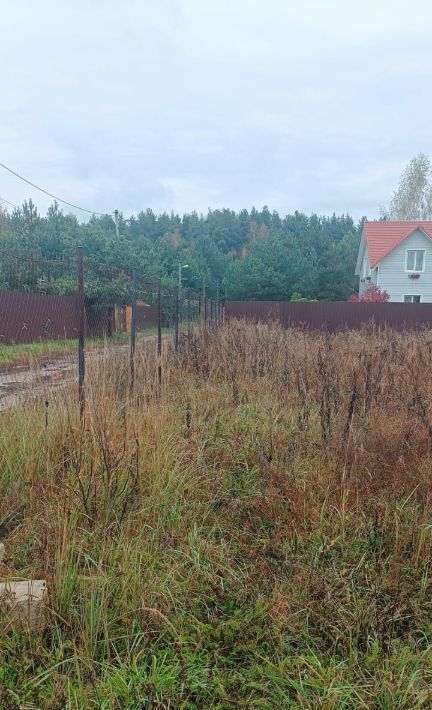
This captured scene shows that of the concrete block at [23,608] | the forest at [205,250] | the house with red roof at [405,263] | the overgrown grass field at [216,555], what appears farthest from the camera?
the house with red roof at [405,263]

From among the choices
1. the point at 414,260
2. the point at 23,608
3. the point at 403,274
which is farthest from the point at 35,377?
the point at 414,260

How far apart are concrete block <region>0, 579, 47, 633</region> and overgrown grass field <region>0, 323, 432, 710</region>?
0.05 metres

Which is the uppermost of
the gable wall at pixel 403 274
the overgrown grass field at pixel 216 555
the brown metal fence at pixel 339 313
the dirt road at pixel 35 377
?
the gable wall at pixel 403 274

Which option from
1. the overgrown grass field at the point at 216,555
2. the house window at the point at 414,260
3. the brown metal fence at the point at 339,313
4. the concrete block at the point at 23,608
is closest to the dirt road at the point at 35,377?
the overgrown grass field at the point at 216,555

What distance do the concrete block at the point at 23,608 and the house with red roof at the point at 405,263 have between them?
26.7 metres

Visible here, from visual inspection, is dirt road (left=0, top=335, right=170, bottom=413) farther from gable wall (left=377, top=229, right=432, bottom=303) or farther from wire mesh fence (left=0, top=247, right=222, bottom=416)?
gable wall (left=377, top=229, right=432, bottom=303)

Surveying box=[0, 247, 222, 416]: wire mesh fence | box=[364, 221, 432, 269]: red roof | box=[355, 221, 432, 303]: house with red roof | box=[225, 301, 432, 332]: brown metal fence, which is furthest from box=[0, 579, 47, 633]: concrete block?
box=[364, 221, 432, 269]: red roof

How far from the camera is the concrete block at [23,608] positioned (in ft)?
5.82

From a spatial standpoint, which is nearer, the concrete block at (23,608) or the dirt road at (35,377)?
the concrete block at (23,608)

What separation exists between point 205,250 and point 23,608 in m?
66.0

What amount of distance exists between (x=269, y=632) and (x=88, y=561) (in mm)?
878

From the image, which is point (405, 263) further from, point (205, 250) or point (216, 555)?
point (205, 250)

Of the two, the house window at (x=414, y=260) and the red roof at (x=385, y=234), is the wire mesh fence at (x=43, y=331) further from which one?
the house window at (x=414, y=260)

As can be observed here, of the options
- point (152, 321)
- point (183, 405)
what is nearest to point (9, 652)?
point (183, 405)
